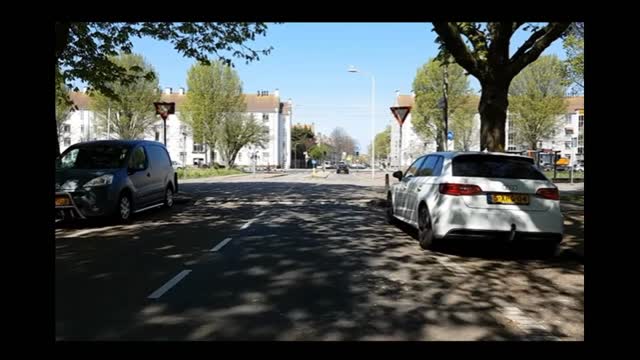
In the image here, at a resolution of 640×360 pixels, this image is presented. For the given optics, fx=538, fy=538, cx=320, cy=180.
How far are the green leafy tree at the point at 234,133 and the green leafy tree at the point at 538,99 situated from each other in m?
30.0

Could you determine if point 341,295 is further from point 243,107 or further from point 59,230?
point 243,107

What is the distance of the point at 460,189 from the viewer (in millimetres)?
8102

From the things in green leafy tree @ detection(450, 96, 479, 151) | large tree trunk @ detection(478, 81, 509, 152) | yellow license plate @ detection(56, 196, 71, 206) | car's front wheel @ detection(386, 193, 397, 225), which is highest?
green leafy tree @ detection(450, 96, 479, 151)

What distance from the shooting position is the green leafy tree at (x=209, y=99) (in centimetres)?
6206

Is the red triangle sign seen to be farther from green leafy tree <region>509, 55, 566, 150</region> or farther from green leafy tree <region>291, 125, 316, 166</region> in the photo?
green leafy tree <region>291, 125, 316, 166</region>

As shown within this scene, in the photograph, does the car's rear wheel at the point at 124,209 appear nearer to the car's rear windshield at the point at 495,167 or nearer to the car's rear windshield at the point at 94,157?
the car's rear windshield at the point at 94,157

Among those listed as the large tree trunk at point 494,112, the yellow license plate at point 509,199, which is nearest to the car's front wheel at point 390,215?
the large tree trunk at point 494,112

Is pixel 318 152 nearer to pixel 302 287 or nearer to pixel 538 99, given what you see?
pixel 538 99

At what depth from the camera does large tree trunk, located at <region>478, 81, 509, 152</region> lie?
545 inches

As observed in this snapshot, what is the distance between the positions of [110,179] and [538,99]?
53920mm

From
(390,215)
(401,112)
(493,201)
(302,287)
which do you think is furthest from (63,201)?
(401,112)

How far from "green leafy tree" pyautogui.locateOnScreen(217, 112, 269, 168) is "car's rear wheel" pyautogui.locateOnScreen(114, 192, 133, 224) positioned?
5111 centimetres

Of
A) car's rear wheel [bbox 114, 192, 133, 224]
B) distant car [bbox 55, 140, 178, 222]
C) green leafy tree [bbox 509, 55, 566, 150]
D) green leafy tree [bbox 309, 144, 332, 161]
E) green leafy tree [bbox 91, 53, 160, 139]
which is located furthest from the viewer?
green leafy tree [bbox 309, 144, 332, 161]

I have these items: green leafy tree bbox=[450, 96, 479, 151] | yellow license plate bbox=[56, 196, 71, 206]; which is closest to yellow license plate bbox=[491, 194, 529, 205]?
yellow license plate bbox=[56, 196, 71, 206]
